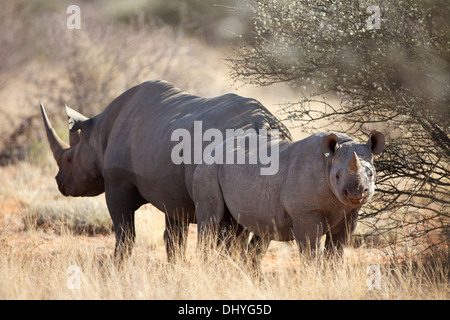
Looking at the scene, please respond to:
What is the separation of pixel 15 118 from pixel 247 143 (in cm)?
1088

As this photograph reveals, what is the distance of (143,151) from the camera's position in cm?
705

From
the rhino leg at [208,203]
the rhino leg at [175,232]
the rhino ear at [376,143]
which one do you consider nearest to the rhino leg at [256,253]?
the rhino leg at [208,203]

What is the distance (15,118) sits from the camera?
1566 cm

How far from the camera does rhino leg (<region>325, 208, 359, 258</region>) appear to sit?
540 centimetres

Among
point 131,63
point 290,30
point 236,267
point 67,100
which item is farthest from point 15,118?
point 236,267

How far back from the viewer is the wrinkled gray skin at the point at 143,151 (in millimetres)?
6566

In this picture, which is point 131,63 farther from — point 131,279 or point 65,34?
point 131,279

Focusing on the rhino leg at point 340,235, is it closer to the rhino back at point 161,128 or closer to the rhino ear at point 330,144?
the rhino ear at point 330,144

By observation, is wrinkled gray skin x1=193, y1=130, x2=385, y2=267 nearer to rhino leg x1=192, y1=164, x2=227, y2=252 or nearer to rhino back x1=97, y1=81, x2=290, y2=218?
rhino leg x1=192, y1=164, x2=227, y2=252

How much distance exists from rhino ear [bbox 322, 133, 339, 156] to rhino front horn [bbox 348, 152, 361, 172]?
0.29m

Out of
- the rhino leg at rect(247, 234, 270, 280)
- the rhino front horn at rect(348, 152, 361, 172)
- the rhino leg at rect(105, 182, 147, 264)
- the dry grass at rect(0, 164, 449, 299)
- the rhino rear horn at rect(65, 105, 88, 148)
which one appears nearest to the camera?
the rhino front horn at rect(348, 152, 361, 172)

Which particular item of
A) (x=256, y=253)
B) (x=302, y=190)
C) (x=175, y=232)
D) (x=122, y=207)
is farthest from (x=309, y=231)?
(x=122, y=207)

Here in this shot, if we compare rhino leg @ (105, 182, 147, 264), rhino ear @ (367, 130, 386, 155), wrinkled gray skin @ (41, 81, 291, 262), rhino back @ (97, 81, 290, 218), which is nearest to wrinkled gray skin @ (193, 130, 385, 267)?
rhino ear @ (367, 130, 386, 155)
